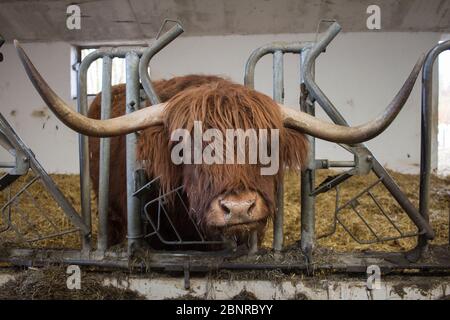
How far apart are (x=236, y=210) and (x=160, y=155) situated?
54 centimetres

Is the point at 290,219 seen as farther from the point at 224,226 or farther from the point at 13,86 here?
the point at 13,86

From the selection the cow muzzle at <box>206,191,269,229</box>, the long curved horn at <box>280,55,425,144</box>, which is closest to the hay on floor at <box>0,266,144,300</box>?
the cow muzzle at <box>206,191,269,229</box>

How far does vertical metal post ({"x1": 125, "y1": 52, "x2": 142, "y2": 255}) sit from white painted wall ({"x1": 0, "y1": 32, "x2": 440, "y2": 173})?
4.54 meters

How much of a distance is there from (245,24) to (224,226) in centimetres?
541

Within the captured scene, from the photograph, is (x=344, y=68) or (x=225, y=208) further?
(x=344, y=68)

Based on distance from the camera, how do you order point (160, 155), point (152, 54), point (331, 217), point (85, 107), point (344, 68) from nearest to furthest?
point (160, 155) → point (152, 54) → point (85, 107) → point (331, 217) → point (344, 68)

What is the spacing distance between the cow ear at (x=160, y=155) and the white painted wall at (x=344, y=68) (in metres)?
4.80

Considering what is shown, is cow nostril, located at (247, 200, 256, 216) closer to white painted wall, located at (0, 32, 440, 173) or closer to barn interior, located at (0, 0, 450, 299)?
barn interior, located at (0, 0, 450, 299)

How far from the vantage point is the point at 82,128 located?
163cm

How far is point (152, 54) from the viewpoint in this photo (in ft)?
6.66

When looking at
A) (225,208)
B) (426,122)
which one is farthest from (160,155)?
(426,122)

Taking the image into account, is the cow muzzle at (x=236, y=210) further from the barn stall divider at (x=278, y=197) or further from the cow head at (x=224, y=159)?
the barn stall divider at (x=278, y=197)

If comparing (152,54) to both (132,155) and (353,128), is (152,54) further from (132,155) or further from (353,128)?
(353,128)

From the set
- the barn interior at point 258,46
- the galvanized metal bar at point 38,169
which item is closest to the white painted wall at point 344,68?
the barn interior at point 258,46
